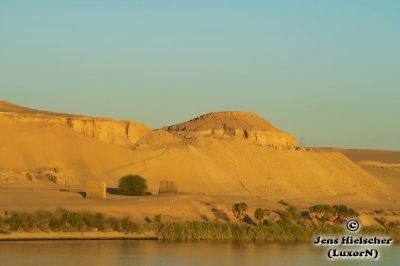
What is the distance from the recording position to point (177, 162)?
8725cm

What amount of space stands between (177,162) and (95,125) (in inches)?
406

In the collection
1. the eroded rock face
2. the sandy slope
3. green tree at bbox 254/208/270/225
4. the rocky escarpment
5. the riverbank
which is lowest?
the riverbank

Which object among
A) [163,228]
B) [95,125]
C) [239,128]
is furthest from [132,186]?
[239,128]

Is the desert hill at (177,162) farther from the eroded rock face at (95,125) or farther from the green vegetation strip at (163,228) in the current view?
the green vegetation strip at (163,228)

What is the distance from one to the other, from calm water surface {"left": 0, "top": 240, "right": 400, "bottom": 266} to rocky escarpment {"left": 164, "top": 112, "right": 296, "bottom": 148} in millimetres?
55496

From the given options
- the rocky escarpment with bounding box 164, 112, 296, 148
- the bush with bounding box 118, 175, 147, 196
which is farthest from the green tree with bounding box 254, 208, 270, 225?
the rocky escarpment with bounding box 164, 112, 296, 148

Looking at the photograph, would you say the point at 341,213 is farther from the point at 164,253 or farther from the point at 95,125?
the point at 95,125

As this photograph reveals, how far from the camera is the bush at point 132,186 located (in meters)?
71.7

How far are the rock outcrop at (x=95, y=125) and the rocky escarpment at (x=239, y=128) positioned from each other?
32.9 feet

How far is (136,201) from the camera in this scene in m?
64.3

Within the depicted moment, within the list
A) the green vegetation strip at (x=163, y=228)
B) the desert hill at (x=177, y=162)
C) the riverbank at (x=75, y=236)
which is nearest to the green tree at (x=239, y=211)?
the green vegetation strip at (x=163, y=228)

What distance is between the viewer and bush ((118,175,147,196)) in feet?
235

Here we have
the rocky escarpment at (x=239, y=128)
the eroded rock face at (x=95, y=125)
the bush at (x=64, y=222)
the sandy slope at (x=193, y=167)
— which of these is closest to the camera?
the bush at (x=64, y=222)

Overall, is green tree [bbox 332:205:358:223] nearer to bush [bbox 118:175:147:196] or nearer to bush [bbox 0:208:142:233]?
bush [bbox 0:208:142:233]
